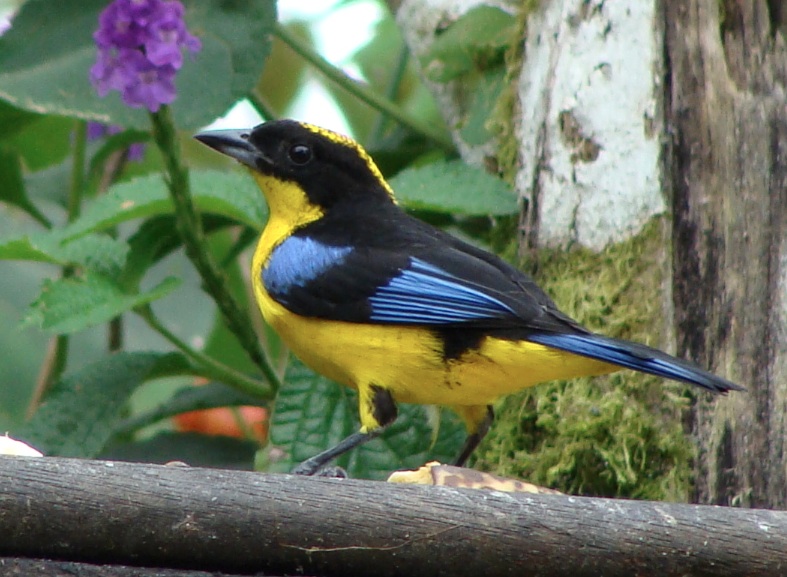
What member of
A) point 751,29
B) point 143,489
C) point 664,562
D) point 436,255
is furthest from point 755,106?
point 143,489

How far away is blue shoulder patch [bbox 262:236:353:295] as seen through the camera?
10.4 feet

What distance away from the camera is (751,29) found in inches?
130

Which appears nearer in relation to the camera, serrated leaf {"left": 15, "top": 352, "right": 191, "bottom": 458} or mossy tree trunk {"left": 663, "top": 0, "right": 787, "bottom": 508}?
mossy tree trunk {"left": 663, "top": 0, "right": 787, "bottom": 508}

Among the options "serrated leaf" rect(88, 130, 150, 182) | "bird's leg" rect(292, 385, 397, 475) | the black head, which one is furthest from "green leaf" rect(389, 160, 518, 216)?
"serrated leaf" rect(88, 130, 150, 182)

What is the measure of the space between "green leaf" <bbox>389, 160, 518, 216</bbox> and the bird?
3.3 inches

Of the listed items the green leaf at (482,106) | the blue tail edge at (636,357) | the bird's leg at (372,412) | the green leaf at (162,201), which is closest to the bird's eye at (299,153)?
the green leaf at (162,201)

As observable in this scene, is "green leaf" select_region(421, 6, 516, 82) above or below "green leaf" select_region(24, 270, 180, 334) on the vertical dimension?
above

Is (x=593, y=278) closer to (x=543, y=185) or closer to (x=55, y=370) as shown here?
(x=543, y=185)

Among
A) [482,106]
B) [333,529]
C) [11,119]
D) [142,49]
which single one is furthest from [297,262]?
[333,529]

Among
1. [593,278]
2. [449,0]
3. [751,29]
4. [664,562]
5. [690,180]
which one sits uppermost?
[449,0]

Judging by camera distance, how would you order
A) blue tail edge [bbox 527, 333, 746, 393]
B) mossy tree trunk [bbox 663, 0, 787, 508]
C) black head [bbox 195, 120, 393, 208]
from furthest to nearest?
black head [bbox 195, 120, 393, 208], mossy tree trunk [bbox 663, 0, 787, 508], blue tail edge [bbox 527, 333, 746, 393]

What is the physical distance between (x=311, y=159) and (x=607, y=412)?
3.69 ft

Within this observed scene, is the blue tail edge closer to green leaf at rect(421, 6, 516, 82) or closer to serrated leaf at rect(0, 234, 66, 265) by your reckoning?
green leaf at rect(421, 6, 516, 82)

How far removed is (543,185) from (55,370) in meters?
1.60
